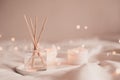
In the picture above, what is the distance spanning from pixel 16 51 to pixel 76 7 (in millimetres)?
738

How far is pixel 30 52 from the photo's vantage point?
1164 mm

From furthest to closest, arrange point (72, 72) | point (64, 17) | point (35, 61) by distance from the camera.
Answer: point (64, 17)
point (35, 61)
point (72, 72)

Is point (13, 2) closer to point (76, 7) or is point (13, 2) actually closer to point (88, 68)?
point (76, 7)

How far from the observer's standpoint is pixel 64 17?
7.14 ft

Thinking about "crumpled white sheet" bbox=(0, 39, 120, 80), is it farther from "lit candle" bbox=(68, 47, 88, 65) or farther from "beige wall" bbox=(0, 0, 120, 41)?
"beige wall" bbox=(0, 0, 120, 41)

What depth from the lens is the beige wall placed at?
2125 mm

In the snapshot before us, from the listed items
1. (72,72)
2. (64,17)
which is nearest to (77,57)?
(72,72)

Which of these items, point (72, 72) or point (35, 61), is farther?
point (35, 61)

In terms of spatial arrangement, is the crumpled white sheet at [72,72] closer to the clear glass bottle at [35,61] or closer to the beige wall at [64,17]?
the clear glass bottle at [35,61]

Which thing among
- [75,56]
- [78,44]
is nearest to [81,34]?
[78,44]

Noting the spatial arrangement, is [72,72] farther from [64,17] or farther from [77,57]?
[64,17]

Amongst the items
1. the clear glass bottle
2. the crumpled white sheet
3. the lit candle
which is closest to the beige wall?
the crumpled white sheet

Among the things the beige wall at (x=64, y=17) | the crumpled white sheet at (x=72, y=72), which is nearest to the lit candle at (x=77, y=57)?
the crumpled white sheet at (x=72, y=72)

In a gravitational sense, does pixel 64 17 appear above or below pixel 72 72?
above
